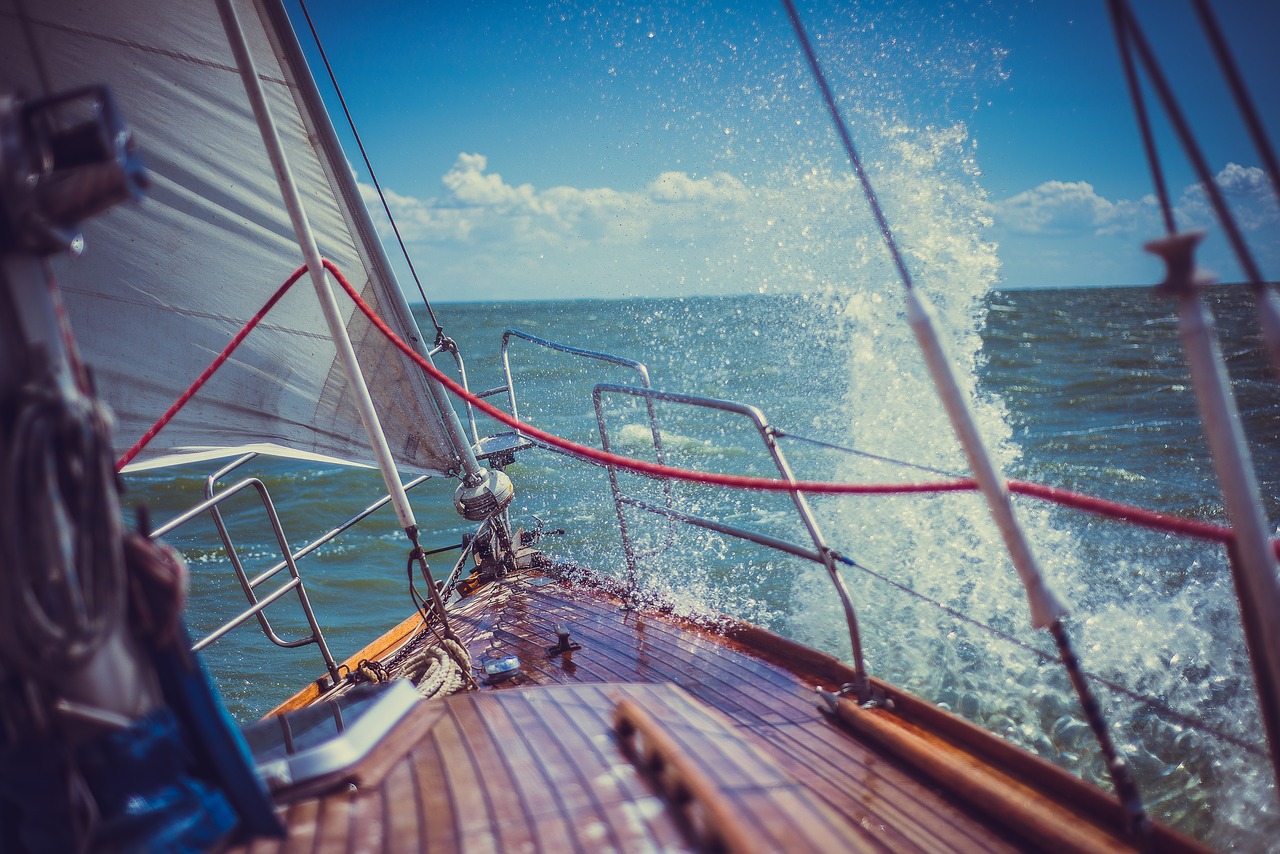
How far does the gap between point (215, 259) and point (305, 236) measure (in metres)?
1.08

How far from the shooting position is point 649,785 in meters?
1.59

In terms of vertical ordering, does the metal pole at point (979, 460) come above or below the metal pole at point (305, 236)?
below

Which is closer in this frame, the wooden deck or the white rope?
the wooden deck

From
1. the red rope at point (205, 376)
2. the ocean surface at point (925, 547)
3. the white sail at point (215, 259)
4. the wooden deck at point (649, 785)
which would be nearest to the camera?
the wooden deck at point (649, 785)

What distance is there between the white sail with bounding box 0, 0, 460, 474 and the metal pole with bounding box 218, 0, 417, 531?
0.65 metres

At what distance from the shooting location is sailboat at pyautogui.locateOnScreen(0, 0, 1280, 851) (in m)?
1.28

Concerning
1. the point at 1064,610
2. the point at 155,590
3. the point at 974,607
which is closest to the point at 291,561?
the point at 155,590

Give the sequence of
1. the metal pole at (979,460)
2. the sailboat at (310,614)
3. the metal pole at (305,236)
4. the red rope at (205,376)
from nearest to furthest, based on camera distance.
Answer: the sailboat at (310,614) < the metal pole at (979,460) < the metal pole at (305,236) < the red rope at (205,376)

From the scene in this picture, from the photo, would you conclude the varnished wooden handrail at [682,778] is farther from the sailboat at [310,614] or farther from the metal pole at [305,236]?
the metal pole at [305,236]

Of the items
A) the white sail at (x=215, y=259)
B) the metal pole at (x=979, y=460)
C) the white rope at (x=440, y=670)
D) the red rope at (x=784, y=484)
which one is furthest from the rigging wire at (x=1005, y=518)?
the white sail at (x=215, y=259)

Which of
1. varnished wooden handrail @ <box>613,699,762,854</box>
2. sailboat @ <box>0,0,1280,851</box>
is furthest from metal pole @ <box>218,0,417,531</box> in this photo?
varnished wooden handrail @ <box>613,699,762,854</box>

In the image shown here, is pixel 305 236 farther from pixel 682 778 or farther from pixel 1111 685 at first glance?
pixel 1111 685

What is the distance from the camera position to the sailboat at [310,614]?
50.4 inches

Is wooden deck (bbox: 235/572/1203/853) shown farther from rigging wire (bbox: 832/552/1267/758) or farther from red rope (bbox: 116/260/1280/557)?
red rope (bbox: 116/260/1280/557)
